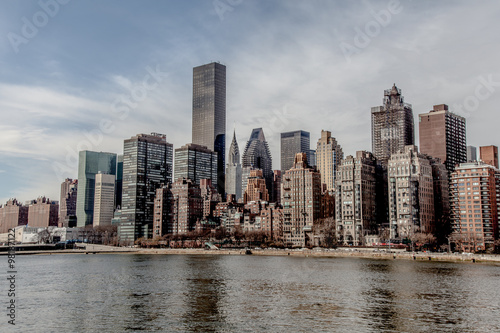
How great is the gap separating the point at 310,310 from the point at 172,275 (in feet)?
226

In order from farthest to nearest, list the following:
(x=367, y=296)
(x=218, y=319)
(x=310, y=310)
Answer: (x=367, y=296) < (x=310, y=310) < (x=218, y=319)

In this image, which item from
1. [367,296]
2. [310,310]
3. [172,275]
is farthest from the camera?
[172,275]

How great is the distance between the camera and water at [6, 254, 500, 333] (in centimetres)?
6656

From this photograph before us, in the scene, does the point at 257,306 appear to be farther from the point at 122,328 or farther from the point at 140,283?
the point at 140,283

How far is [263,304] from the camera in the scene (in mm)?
82812

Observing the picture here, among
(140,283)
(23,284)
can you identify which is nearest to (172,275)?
(140,283)

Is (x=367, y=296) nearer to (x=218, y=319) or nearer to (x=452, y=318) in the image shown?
(x=452, y=318)

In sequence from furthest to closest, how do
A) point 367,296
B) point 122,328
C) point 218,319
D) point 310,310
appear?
point 367,296
point 310,310
point 218,319
point 122,328

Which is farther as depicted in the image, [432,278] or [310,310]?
[432,278]

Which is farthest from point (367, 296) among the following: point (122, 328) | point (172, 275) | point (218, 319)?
point (172, 275)

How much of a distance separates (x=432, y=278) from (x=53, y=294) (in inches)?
3370

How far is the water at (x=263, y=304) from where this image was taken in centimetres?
6656

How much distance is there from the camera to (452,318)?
71.1 metres

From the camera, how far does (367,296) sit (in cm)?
9150
